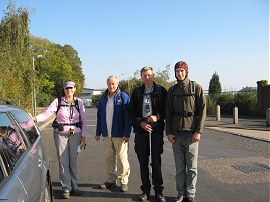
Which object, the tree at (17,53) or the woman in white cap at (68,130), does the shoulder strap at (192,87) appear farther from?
the tree at (17,53)

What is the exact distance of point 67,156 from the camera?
5.47 metres

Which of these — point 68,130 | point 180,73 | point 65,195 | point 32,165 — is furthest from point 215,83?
point 32,165

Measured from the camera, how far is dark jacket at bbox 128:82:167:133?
5.18 meters

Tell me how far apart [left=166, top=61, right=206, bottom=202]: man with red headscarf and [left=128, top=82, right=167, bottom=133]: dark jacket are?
0.16 m

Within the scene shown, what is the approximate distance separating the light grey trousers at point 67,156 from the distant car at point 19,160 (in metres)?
0.99

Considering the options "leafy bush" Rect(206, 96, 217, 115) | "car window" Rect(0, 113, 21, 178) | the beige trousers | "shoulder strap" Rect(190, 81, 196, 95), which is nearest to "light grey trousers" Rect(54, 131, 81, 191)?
the beige trousers

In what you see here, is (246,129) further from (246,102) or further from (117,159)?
(246,102)

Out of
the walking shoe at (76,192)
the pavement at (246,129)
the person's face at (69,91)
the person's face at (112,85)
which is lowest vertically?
the walking shoe at (76,192)

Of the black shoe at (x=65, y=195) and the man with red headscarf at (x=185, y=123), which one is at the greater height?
the man with red headscarf at (x=185, y=123)

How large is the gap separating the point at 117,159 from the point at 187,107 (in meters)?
1.61

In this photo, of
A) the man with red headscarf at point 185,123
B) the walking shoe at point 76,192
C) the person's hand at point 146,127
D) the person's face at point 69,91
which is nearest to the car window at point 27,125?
the person's face at point 69,91

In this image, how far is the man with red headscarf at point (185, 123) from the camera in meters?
4.91

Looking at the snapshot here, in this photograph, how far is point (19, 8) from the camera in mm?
21656

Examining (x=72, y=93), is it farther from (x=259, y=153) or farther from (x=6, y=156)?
(x=259, y=153)
